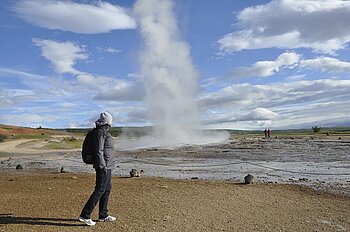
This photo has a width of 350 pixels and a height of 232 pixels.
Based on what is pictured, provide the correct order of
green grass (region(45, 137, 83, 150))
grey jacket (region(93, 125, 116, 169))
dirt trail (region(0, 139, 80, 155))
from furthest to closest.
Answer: green grass (region(45, 137, 83, 150)) < dirt trail (region(0, 139, 80, 155)) < grey jacket (region(93, 125, 116, 169))

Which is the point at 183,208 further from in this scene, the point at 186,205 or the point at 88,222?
the point at 88,222

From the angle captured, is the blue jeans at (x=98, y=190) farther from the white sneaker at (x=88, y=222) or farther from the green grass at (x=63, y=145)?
the green grass at (x=63, y=145)

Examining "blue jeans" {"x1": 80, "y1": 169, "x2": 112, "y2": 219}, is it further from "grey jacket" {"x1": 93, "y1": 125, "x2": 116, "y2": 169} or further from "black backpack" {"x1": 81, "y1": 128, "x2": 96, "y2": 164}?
"black backpack" {"x1": 81, "y1": 128, "x2": 96, "y2": 164}

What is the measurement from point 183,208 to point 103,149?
8.44 ft

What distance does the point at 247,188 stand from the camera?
12.8m

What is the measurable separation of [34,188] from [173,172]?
699cm

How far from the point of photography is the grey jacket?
791cm

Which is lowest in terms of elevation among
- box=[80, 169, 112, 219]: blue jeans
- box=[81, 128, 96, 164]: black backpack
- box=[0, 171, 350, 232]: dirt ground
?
box=[0, 171, 350, 232]: dirt ground

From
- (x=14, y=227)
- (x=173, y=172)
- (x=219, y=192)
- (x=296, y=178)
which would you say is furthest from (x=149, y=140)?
(x=14, y=227)

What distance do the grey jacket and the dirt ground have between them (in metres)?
1.10

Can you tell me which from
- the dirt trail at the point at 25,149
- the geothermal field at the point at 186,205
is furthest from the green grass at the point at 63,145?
the geothermal field at the point at 186,205

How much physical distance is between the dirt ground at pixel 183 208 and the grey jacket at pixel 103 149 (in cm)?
110

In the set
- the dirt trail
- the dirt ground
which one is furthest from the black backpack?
the dirt trail

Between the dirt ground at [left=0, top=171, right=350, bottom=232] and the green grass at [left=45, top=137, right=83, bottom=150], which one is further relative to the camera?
the green grass at [left=45, top=137, right=83, bottom=150]
